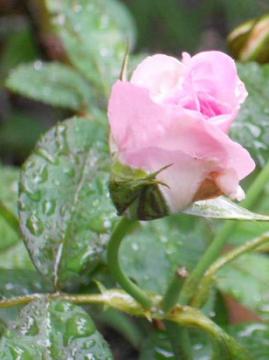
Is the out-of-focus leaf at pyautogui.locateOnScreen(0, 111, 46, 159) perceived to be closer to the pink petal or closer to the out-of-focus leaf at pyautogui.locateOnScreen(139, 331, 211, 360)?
the out-of-focus leaf at pyautogui.locateOnScreen(139, 331, 211, 360)

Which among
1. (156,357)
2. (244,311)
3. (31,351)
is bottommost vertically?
(244,311)

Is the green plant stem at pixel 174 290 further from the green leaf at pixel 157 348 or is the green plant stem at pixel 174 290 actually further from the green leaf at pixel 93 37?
the green leaf at pixel 93 37

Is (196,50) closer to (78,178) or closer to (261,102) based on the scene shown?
(261,102)

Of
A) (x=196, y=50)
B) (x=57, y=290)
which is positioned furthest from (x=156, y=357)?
(x=196, y=50)

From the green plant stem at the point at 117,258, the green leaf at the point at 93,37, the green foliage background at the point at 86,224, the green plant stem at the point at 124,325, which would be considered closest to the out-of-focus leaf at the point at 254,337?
the green foliage background at the point at 86,224

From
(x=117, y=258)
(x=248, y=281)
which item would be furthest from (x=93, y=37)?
(x=117, y=258)

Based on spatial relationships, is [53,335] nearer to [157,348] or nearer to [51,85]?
[157,348]
